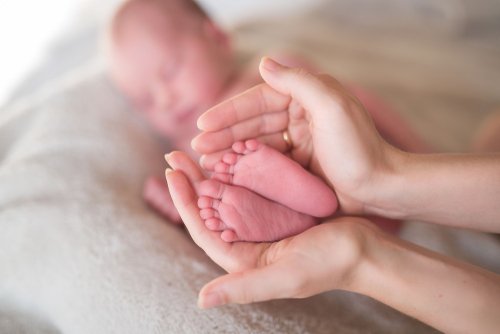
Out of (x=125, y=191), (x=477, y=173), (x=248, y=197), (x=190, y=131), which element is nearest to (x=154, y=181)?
(x=125, y=191)

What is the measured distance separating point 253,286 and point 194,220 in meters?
0.16

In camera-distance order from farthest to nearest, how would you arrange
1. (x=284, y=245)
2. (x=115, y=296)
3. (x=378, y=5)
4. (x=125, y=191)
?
(x=378, y=5), (x=125, y=191), (x=115, y=296), (x=284, y=245)

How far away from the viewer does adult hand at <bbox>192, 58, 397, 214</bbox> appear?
2.44 ft

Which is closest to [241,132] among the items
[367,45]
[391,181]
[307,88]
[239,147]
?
[239,147]

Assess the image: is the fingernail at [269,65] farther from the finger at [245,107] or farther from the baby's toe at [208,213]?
the baby's toe at [208,213]

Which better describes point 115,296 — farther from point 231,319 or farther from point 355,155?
point 355,155

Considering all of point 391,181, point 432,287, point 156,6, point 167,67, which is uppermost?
point 156,6

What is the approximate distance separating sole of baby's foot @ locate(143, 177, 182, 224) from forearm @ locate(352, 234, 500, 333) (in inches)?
18.8

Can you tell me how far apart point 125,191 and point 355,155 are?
570 mm

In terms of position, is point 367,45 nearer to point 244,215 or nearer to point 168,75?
point 168,75

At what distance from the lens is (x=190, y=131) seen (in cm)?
133

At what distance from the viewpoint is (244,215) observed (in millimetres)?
747

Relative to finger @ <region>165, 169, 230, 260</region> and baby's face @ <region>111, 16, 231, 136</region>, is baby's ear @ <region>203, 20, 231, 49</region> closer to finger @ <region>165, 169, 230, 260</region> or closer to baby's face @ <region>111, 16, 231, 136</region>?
baby's face @ <region>111, 16, 231, 136</region>

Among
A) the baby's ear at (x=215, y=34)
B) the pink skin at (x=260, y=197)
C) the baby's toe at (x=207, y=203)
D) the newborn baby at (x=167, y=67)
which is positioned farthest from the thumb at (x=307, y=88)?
the baby's ear at (x=215, y=34)
